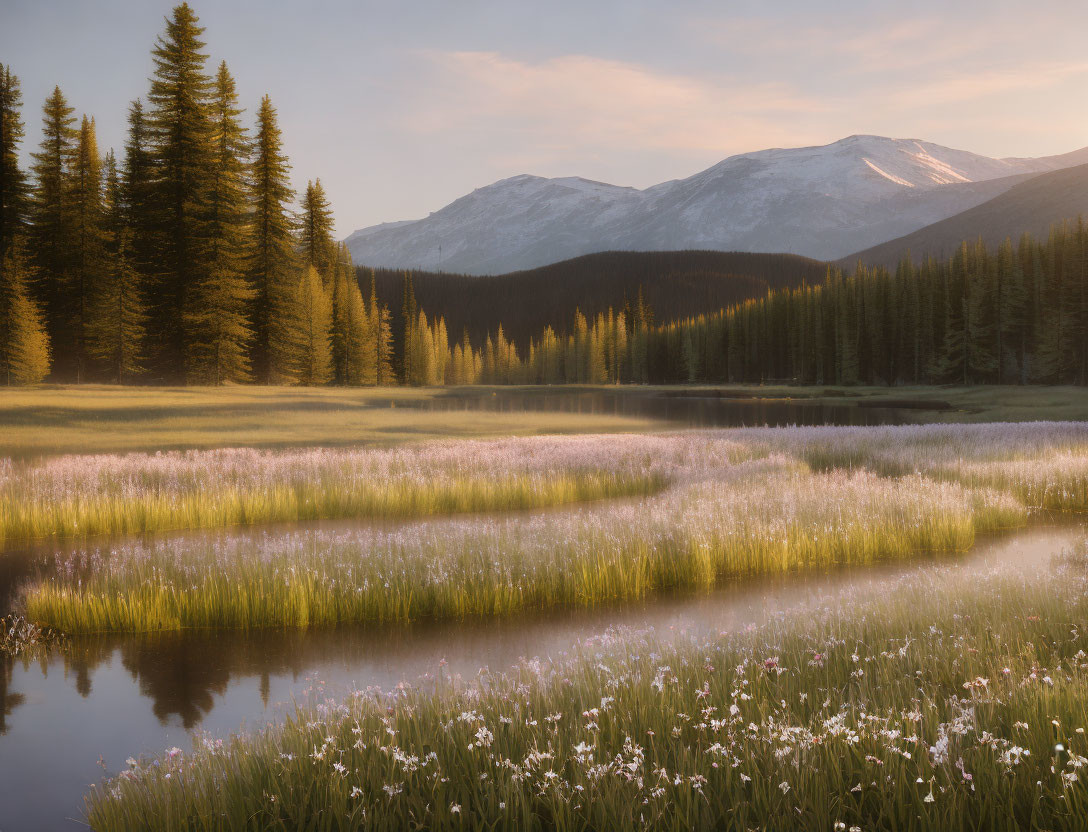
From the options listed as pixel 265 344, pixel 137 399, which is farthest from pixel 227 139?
pixel 137 399

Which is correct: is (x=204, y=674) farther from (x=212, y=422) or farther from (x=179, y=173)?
(x=179, y=173)

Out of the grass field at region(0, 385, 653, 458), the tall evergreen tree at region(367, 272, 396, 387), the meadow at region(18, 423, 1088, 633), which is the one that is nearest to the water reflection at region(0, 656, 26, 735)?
the meadow at region(18, 423, 1088, 633)

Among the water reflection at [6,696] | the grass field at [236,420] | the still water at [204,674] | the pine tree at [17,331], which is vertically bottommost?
the still water at [204,674]

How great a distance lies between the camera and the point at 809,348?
114 meters

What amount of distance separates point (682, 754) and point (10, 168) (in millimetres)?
56603

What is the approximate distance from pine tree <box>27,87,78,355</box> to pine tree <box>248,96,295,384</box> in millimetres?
11090

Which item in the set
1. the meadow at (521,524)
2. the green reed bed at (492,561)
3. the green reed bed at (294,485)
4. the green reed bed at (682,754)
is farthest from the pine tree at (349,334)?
the green reed bed at (682,754)

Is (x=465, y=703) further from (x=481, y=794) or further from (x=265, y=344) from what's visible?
(x=265, y=344)

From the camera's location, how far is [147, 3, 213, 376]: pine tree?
140 ft

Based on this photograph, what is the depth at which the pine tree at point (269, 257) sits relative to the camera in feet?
165

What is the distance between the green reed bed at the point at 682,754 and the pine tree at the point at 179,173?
4273 centimetres

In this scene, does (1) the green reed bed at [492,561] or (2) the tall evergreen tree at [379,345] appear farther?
(2) the tall evergreen tree at [379,345]

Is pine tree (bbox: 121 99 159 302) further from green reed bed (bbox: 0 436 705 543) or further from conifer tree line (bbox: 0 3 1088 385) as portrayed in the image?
green reed bed (bbox: 0 436 705 543)

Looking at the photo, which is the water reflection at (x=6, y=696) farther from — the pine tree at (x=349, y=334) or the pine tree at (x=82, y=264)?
the pine tree at (x=349, y=334)
